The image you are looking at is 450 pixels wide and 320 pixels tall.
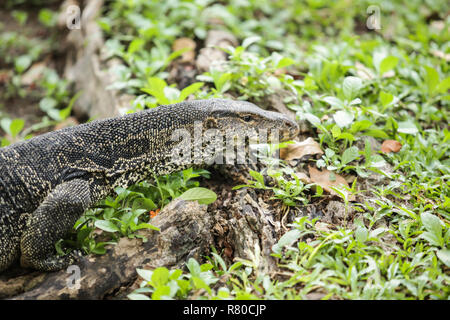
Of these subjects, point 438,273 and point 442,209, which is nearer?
point 438,273

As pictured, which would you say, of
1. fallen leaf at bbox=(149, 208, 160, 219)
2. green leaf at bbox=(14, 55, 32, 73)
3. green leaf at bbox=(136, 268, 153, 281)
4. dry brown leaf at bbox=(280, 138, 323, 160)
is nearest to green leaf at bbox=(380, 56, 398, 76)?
dry brown leaf at bbox=(280, 138, 323, 160)

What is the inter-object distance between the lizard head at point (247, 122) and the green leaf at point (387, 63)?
6.11ft

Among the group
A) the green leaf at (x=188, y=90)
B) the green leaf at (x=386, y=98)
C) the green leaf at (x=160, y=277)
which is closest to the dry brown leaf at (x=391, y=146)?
the green leaf at (x=386, y=98)

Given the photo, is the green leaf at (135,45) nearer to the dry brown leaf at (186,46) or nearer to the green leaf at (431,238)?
the dry brown leaf at (186,46)

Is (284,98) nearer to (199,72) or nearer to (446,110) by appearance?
(199,72)

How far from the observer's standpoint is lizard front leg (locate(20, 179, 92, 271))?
3264 mm

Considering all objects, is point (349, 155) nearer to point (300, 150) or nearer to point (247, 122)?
point (300, 150)

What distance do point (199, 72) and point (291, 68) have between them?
1.30 m

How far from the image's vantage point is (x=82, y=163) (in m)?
3.62

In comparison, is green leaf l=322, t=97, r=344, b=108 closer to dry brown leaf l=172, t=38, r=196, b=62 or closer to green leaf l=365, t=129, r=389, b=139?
green leaf l=365, t=129, r=389, b=139

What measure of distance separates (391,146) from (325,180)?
101 cm

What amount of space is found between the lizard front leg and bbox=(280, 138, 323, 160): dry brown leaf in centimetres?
195

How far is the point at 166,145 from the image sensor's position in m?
3.86

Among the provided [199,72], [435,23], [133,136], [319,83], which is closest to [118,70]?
[199,72]
